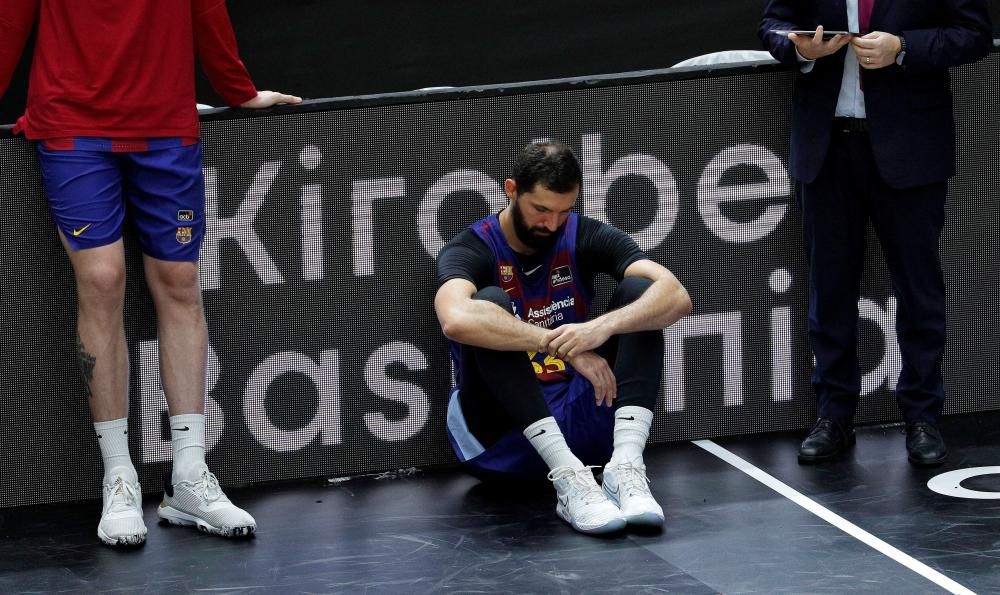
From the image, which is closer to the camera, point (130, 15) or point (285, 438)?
point (130, 15)

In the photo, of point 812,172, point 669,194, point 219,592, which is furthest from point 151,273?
point 812,172

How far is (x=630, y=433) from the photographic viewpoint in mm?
4383

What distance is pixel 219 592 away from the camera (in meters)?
3.88

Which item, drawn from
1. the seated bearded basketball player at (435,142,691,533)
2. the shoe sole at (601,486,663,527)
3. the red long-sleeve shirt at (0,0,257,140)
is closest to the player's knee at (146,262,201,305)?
the red long-sleeve shirt at (0,0,257,140)

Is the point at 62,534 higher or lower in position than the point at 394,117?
lower

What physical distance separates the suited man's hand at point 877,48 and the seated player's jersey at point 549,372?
101 cm

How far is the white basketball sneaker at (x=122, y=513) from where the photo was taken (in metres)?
4.27

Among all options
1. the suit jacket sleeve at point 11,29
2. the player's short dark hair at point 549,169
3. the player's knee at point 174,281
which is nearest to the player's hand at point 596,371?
the player's short dark hair at point 549,169

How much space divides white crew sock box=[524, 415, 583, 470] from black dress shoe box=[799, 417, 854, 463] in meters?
0.92

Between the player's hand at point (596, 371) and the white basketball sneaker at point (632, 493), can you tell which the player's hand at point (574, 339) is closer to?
the player's hand at point (596, 371)

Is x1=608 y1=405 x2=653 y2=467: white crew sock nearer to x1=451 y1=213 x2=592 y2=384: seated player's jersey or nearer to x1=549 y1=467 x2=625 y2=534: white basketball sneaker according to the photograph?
x1=549 y1=467 x2=625 y2=534: white basketball sneaker

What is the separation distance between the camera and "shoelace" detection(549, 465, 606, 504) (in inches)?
167

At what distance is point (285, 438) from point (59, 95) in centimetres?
131

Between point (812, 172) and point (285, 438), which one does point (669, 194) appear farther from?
point (285, 438)
